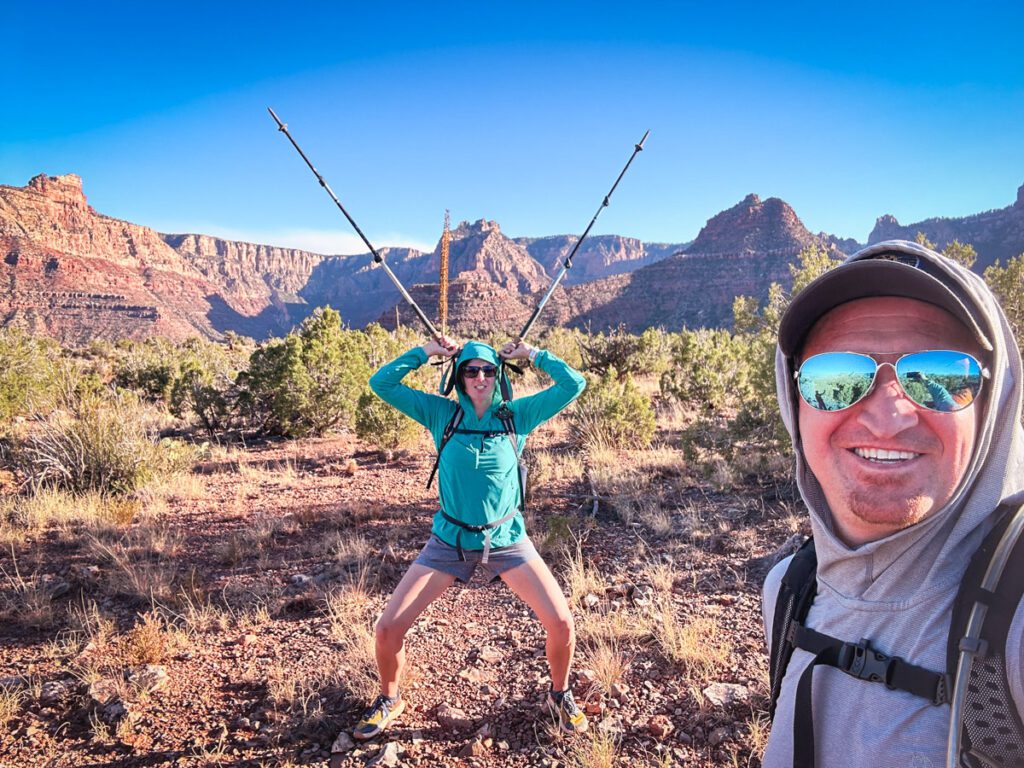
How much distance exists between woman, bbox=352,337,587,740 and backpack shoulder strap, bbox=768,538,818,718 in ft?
4.96

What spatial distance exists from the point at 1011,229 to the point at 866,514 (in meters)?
99.9

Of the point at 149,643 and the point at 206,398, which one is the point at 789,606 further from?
the point at 206,398

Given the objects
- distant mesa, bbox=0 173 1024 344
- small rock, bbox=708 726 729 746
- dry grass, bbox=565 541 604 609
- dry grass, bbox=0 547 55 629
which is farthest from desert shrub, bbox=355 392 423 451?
distant mesa, bbox=0 173 1024 344

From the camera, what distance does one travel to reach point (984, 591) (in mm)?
841

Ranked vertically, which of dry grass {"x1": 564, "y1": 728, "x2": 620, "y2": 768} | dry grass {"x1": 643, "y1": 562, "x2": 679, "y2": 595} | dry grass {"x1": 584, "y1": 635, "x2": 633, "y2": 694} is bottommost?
dry grass {"x1": 564, "y1": 728, "x2": 620, "y2": 768}

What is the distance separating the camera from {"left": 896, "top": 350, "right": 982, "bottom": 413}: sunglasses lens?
989 mm

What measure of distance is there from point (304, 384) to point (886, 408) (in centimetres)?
1019

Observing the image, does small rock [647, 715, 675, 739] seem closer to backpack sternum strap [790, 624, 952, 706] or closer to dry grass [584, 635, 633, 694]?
dry grass [584, 635, 633, 694]

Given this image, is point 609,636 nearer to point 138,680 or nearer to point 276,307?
point 138,680

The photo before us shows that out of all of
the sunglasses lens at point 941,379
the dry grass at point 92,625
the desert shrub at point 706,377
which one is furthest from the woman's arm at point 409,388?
the desert shrub at point 706,377

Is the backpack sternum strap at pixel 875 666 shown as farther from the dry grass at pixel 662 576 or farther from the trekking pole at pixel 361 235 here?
the dry grass at pixel 662 576

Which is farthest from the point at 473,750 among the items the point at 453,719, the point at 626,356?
the point at 626,356

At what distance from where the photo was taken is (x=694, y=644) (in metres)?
3.17

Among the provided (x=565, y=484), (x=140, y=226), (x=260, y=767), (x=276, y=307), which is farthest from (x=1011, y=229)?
(x=140, y=226)
